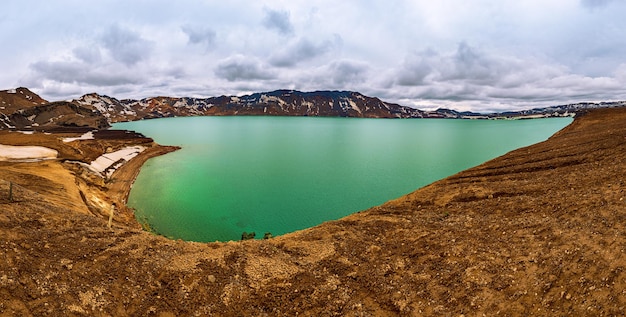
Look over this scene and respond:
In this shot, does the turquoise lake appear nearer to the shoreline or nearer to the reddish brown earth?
the shoreline

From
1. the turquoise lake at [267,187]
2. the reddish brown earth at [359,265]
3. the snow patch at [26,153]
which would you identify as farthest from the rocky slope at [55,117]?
the reddish brown earth at [359,265]

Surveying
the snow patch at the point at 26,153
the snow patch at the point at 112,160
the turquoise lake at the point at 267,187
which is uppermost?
the snow patch at the point at 26,153

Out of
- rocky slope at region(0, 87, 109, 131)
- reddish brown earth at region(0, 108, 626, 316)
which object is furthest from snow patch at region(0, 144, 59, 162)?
rocky slope at region(0, 87, 109, 131)

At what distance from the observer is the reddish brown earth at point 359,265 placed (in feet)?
33.6

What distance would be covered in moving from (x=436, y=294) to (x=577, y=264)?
476 centimetres

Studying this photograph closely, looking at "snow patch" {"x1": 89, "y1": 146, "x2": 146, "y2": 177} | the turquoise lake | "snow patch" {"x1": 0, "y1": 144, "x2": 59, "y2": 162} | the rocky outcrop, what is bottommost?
the turquoise lake

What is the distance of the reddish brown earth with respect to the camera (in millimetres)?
10250

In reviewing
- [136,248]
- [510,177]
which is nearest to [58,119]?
[136,248]

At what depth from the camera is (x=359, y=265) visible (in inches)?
551

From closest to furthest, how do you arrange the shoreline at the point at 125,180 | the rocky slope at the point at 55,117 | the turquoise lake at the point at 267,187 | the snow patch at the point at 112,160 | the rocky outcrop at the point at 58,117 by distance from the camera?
1. the turquoise lake at the point at 267,187
2. the shoreline at the point at 125,180
3. the snow patch at the point at 112,160
4. the rocky slope at the point at 55,117
5. the rocky outcrop at the point at 58,117

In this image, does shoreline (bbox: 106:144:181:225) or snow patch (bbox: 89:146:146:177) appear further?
snow patch (bbox: 89:146:146:177)

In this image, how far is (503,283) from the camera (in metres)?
10.8

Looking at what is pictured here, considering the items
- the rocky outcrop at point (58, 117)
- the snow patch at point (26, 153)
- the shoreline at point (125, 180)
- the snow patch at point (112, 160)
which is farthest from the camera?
the rocky outcrop at point (58, 117)

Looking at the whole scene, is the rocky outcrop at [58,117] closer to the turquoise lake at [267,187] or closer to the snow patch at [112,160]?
the snow patch at [112,160]
